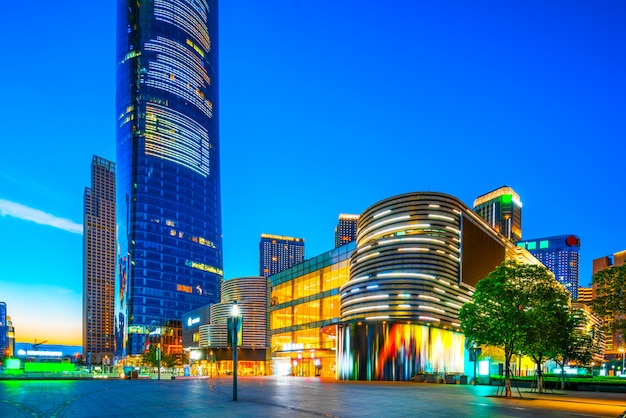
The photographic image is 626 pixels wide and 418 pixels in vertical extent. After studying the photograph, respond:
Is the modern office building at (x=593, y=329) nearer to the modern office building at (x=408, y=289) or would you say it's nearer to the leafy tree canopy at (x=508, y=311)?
the leafy tree canopy at (x=508, y=311)

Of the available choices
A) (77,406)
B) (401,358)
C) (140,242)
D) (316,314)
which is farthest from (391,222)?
(140,242)

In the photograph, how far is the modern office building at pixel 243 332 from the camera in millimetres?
104688

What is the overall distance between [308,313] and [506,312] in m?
64.0

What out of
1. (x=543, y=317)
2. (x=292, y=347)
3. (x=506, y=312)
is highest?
(x=506, y=312)

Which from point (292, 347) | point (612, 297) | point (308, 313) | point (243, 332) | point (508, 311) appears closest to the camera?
point (508, 311)

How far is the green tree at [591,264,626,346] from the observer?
2998 centimetres

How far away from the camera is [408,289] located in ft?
203

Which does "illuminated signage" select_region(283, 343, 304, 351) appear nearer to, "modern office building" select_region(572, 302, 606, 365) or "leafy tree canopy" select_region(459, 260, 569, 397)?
"modern office building" select_region(572, 302, 606, 365)

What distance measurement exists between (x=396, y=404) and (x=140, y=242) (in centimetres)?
18709

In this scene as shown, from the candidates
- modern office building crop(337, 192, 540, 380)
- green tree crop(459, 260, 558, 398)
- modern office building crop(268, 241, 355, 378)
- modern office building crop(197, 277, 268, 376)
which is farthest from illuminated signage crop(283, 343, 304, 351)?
green tree crop(459, 260, 558, 398)

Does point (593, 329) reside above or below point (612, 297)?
below

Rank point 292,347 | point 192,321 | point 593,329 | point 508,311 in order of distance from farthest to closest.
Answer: point 192,321 → point 292,347 → point 593,329 → point 508,311

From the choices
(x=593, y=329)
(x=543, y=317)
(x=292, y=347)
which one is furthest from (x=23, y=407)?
(x=292, y=347)

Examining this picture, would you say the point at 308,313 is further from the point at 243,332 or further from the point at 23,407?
the point at 23,407
